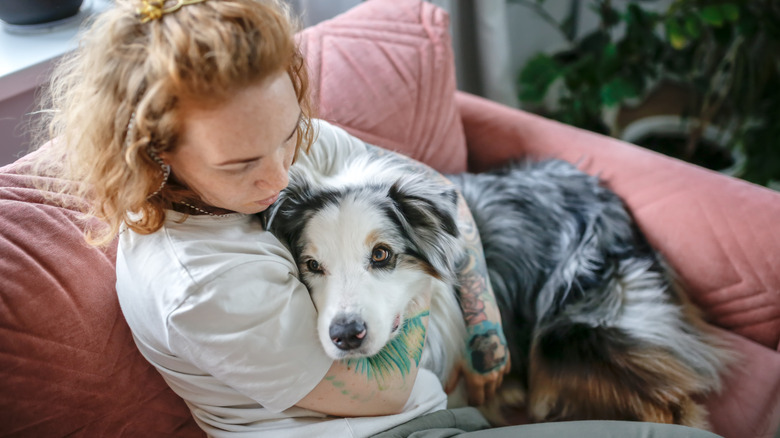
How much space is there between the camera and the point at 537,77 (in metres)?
2.87

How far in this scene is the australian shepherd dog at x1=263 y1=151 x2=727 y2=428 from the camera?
1184mm

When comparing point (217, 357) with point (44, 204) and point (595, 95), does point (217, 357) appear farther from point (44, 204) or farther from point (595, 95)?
point (595, 95)

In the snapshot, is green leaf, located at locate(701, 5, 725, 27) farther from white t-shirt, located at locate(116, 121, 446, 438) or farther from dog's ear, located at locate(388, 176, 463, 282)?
white t-shirt, located at locate(116, 121, 446, 438)

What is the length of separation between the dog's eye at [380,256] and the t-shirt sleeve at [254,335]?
0.64 feet

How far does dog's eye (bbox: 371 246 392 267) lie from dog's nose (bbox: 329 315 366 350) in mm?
169

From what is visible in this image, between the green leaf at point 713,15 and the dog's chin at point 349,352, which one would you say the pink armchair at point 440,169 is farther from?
the green leaf at point 713,15

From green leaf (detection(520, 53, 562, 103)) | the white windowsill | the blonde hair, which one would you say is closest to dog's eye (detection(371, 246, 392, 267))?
the blonde hair

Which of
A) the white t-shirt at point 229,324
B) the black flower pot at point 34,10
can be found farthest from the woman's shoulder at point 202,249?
the black flower pot at point 34,10

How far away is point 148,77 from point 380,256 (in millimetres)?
582

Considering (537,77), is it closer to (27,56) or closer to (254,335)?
(27,56)

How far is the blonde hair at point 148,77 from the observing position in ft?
2.70

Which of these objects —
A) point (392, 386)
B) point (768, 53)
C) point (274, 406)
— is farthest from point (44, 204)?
point (768, 53)

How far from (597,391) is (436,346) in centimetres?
44

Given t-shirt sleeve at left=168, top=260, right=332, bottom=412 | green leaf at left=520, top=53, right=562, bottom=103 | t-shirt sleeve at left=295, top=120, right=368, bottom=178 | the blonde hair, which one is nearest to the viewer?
the blonde hair
